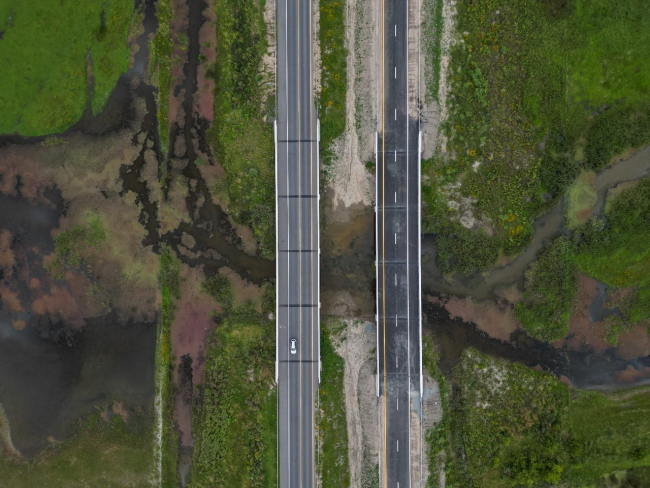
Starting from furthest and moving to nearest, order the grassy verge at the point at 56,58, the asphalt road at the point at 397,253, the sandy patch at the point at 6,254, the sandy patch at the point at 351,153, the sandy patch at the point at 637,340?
1. the sandy patch at the point at 6,254
2. the grassy verge at the point at 56,58
3. the sandy patch at the point at 351,153
4. the sandy patch at the point at 637,340
5. the asphalt road at the point at 397,253

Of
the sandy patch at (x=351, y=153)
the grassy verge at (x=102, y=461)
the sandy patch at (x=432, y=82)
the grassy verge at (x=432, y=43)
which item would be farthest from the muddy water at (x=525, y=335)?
the grassy verge at (x=102, y=461)

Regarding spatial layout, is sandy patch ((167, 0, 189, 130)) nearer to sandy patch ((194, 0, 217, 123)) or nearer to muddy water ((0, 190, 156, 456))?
sandy patch ((194, 0, 217, 123))

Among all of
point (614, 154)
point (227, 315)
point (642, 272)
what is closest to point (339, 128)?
point (227, 315)

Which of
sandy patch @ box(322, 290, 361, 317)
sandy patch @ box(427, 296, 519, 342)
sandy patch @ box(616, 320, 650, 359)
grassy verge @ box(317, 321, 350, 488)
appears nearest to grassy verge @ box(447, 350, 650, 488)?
sandy patch @ box(427, 296, 519, 342)

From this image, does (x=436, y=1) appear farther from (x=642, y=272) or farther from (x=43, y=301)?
(x=43, y=301)

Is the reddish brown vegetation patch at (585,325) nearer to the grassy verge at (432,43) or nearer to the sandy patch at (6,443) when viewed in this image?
the grassy verge at (432,43)

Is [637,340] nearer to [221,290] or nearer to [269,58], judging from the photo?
[221,290]

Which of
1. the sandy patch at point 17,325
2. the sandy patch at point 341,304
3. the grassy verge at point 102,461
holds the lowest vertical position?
the grassy verge at point 102,461
